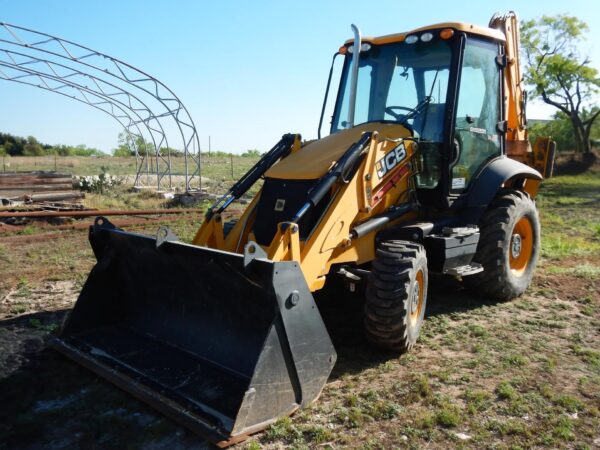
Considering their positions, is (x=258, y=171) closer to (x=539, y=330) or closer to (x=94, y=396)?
(x=94, y=396)

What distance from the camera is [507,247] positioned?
6156 mm

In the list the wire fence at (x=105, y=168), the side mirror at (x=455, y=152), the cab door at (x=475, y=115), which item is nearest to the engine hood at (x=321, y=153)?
the side mirror at (x=455, y=152)

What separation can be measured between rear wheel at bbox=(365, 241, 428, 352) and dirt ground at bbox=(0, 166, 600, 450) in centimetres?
Answer: 23

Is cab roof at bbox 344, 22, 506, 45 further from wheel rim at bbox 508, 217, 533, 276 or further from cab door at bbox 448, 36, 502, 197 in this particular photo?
wheel rim at bbox 508, 217, 533, 276

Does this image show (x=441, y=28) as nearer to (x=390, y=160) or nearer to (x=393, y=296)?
(x=390, y=160)

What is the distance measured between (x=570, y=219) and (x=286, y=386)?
455 inches

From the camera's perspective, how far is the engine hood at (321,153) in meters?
5.12

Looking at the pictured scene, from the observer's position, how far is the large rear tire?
610 centimetres

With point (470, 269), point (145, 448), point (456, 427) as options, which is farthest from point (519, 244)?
point (145, 448)

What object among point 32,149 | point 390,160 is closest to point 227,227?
point 390,160

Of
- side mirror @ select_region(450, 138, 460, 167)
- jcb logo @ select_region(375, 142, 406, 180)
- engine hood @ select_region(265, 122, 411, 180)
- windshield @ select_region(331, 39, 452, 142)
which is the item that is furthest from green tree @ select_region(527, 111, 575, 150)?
jcb logo @ select_region(375, 142, 406, 180)

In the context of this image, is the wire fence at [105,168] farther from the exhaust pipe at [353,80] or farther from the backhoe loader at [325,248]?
the backhoe loader at [325,248]

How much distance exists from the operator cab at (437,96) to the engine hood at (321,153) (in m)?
0.25

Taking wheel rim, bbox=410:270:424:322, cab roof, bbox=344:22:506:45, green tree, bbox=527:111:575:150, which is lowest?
wheel rim, bbox=410:270:424:322
